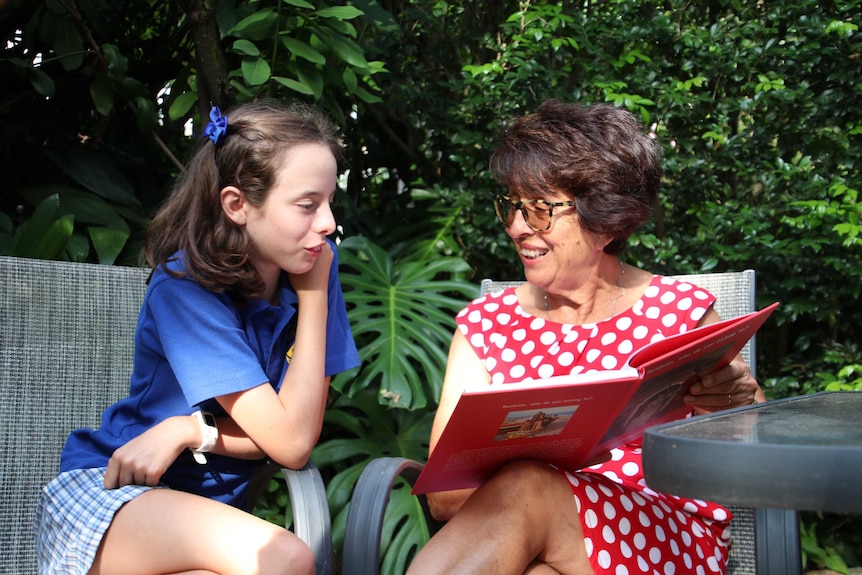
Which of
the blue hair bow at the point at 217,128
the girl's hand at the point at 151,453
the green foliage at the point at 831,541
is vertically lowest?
the green foliage at the point at 831,541

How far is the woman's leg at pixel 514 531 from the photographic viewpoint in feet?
5.27

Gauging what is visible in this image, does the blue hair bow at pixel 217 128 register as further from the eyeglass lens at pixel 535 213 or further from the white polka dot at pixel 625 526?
the white polka dot at pixel 625 526

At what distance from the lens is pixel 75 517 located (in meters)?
1.62

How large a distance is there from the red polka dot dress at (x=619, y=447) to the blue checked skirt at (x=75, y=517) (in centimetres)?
83

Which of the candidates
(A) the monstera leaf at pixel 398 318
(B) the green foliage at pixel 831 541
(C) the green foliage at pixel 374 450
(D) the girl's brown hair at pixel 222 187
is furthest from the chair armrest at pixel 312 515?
(B) the green foliage at pixel 831 541

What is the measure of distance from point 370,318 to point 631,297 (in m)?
1.31

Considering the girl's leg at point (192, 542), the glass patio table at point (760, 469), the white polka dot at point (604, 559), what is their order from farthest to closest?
the white polka dot at point (604, 559) < the girl's leg at point (192, 542) < the glass patio table at point (760, 469)

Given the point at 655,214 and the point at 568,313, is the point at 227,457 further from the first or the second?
the point at 655,214

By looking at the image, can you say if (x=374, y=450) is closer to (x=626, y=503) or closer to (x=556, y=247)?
(x=556, y=247)

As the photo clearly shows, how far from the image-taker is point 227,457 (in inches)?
72.0

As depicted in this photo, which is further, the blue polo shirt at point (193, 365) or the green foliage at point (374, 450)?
the green foliage at point (374, 450)

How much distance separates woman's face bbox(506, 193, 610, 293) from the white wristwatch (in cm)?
79

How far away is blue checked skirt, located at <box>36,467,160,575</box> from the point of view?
5.13 ft

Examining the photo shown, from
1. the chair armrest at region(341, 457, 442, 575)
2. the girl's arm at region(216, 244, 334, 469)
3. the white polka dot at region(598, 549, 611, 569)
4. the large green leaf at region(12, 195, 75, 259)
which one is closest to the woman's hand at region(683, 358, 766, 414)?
the white polka dot at region(598, 549, 611, 569)
